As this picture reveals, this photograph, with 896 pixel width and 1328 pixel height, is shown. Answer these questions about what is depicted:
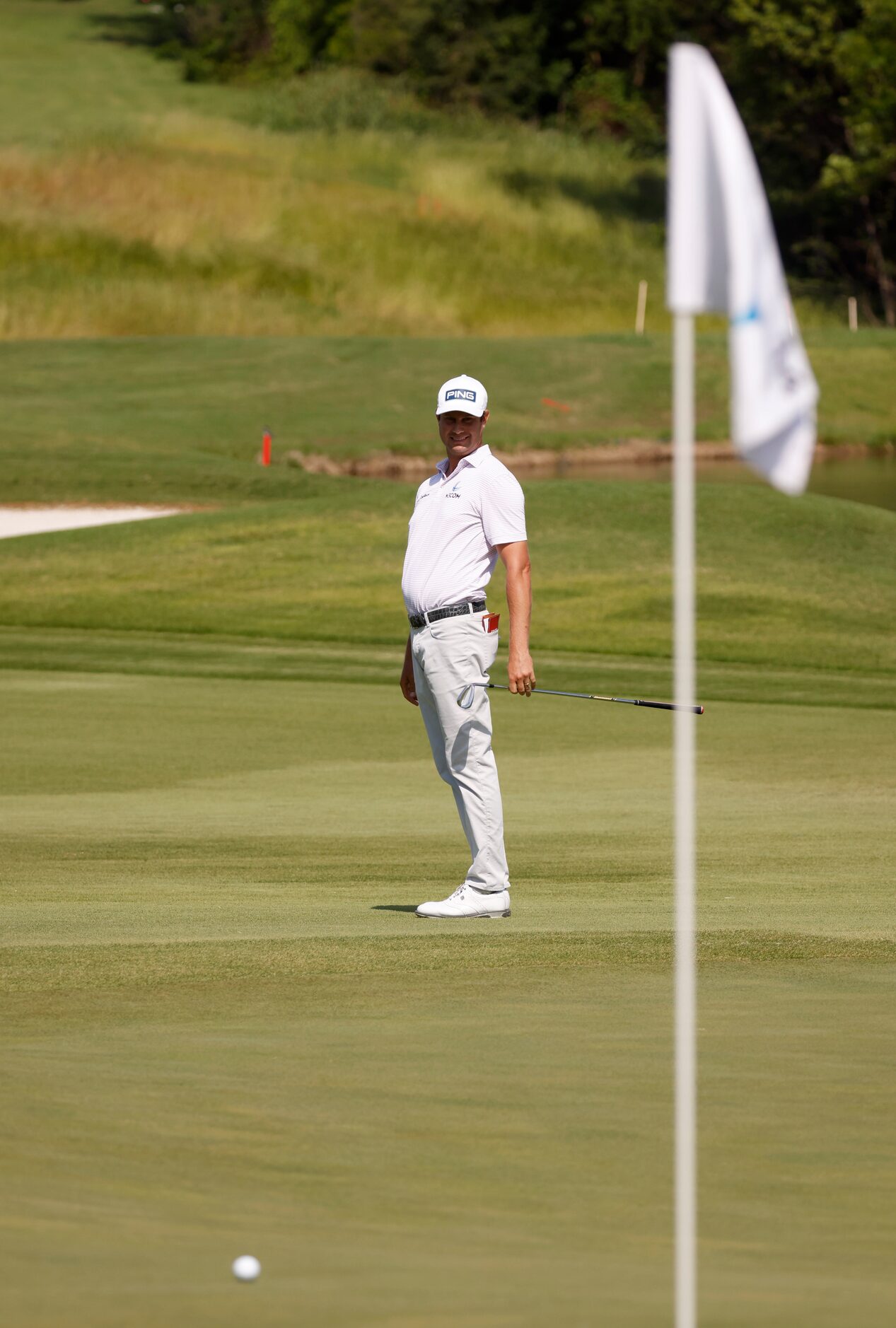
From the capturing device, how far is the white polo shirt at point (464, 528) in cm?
670

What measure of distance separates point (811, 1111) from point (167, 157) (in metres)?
56.0

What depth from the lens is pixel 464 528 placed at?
673 centimetres

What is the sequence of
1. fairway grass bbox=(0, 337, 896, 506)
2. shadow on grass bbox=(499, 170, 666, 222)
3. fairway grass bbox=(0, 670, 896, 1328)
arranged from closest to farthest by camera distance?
1. fairway grass bbox=(0, 670, 896, 1328)
2. fairway grass bbox=(0, 337, 896, 506)
3. shadow on grass bbox=(499, 170, 666, 222)

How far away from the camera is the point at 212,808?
9.39 m

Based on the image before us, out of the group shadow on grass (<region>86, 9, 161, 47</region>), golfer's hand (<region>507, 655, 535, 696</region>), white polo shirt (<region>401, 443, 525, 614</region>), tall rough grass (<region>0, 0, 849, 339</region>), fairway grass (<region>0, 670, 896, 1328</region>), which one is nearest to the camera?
fairway grass (<region>0, 670, 896, 1328</region>)

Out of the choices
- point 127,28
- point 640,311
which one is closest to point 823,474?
point 640,311

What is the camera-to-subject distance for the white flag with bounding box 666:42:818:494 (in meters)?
2.97

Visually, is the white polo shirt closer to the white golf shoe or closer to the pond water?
the white golf shoe

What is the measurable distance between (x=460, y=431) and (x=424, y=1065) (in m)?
2.80

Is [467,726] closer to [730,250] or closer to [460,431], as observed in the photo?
[460,431]

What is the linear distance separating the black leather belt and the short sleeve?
0.73ft

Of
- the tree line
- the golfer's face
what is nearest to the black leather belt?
the golfer's face

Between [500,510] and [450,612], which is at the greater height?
[500,510]

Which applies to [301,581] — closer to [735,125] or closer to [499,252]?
[735,125]
